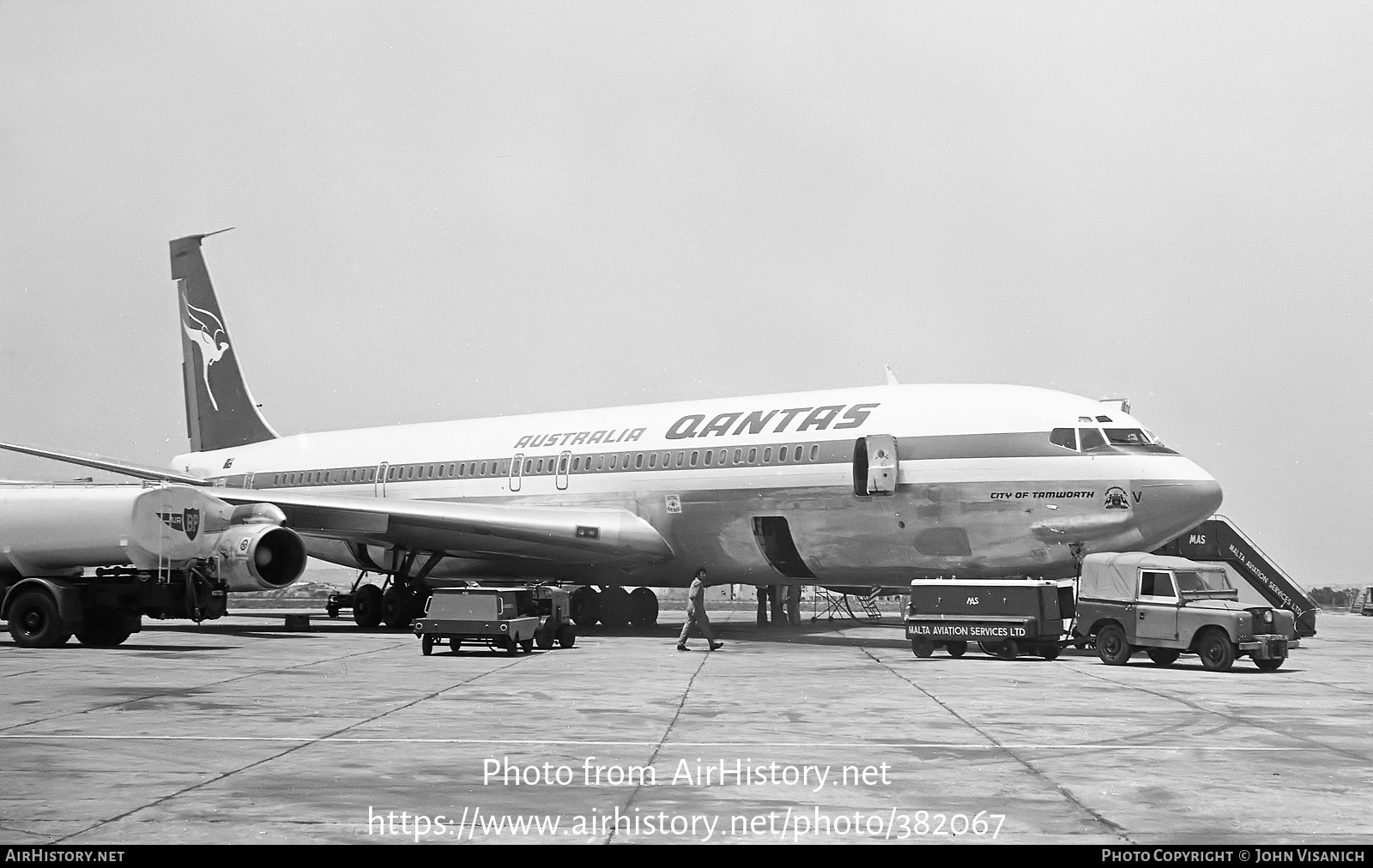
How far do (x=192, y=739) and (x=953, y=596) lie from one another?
1265 centimetres

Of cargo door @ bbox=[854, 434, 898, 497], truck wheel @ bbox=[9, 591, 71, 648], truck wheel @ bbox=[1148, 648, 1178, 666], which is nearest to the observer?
truck wheel @ bbox=[1148, 648, 1178, 666]

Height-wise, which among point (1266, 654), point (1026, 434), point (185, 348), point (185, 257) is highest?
point (185, 257)

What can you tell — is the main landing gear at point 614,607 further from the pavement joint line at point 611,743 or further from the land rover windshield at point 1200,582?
the pavement joint line at point 611,743

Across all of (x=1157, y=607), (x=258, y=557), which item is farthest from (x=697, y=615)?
(x=258, y=557)

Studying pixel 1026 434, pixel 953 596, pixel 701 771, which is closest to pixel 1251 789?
pixel 701 771

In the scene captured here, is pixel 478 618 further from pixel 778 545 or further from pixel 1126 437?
pixel 1126 437

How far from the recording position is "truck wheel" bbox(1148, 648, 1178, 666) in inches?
758

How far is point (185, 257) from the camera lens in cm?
3925

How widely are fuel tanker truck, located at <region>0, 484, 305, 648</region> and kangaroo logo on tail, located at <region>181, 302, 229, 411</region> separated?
54.0 ft

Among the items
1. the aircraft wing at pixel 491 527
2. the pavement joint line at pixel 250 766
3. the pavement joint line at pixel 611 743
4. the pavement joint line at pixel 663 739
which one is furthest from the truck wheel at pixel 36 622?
the pavement joint line at pixel 611 743

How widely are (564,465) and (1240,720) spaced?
1795 centimetres

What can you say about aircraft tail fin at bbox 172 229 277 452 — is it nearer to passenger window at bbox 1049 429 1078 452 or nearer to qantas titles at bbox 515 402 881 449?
qantas titles at bbox 515 402 881 449

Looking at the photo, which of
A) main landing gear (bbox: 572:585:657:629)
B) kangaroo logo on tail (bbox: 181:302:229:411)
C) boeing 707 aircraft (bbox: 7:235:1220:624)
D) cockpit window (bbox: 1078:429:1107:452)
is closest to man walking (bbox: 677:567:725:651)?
boeing 707 aircraft (bbox: 7:235:1220:624)
